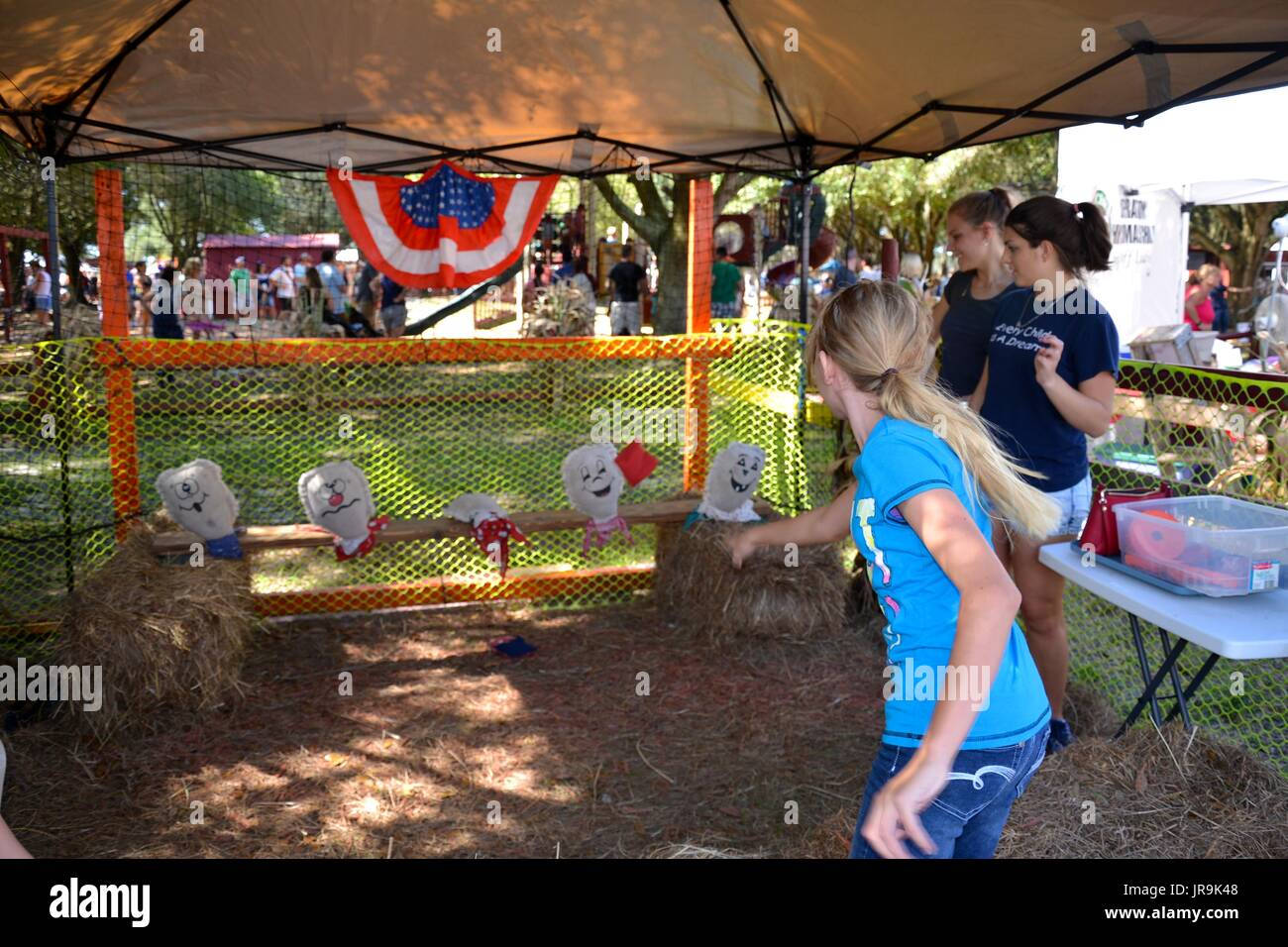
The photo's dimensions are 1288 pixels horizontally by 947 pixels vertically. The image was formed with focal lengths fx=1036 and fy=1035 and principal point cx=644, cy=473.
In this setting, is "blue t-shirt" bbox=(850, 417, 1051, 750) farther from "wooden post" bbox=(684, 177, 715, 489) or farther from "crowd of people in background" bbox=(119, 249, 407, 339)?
"crowd of people in background" bbox=(119, 249, 407, 339)

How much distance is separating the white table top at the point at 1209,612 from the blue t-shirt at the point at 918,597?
A: 642 millimetres

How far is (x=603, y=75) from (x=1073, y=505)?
3.37 m

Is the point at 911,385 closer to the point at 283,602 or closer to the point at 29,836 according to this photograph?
the point at 29,836

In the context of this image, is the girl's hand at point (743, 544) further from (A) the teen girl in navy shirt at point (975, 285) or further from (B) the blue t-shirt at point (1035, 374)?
(A) the teen girl in navy shirt at point (975, 285)

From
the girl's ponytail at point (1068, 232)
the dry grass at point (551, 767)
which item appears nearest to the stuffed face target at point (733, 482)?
the dry grass at point (551, 767)

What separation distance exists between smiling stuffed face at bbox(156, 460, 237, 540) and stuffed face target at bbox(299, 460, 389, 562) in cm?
38

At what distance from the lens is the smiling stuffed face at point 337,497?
4926mm

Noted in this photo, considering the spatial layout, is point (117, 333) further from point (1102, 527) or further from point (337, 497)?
point (1102, 527)

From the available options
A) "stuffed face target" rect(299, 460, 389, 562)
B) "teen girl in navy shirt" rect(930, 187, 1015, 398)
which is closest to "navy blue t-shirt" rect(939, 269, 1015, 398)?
"teen girl in navy shirt" rect(930, 187, 1015, 398)

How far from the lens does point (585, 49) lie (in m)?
5.24

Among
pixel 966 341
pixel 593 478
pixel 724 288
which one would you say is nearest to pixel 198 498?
pixel 593 478

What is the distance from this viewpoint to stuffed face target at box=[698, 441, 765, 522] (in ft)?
17.6
